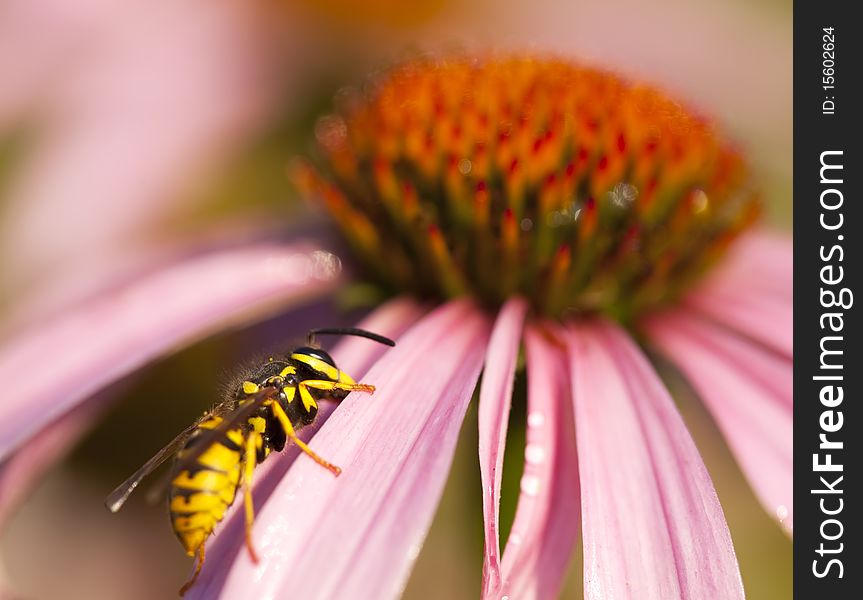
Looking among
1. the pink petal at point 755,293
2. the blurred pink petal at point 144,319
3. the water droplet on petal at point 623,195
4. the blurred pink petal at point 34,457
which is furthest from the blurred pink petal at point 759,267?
the blurred pink petal at point 34,457

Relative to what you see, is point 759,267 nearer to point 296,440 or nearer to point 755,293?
point 755,293

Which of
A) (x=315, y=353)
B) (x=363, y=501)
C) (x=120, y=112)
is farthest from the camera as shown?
(x=120, y=112)

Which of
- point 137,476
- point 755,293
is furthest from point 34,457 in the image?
point 755,293

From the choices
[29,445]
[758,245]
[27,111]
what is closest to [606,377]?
[758,245]

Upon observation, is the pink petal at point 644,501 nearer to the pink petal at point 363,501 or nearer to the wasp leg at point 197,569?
the pink petal at point 363,501
